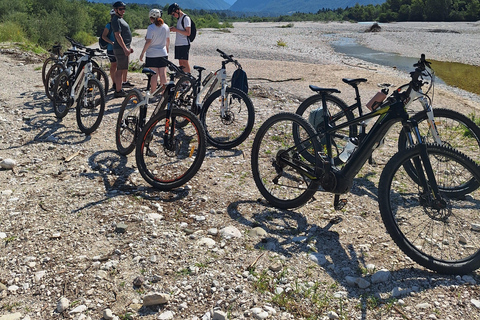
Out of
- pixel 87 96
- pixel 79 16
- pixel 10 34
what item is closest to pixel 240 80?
pixel 87 96

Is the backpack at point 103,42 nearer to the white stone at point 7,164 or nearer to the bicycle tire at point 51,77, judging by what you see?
the bicycle tire at point 51,77

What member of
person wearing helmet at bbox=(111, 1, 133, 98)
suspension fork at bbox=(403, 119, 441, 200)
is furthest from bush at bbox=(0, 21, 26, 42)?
suspension fork at bbox=(403, 119, 441, 200)

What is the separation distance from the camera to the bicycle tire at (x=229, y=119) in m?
6.67

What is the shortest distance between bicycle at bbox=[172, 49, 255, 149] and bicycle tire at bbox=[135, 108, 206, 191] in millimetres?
1222

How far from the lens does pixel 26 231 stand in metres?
4.19

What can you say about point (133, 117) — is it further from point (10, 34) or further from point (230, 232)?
point (10, 34)

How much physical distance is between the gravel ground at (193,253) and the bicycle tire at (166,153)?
0.18 metres

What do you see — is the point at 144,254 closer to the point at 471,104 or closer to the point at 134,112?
the point at 134,112

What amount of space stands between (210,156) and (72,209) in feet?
7.80

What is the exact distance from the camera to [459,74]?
19.3 metres

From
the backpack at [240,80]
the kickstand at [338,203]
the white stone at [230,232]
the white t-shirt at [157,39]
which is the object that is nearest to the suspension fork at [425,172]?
the kickstand at [338,203]

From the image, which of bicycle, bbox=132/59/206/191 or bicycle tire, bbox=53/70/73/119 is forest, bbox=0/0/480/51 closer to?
bicycle tire, bbox=53/70/73/119

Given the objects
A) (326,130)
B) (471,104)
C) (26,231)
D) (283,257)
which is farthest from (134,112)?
(471,104)

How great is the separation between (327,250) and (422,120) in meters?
1.86
